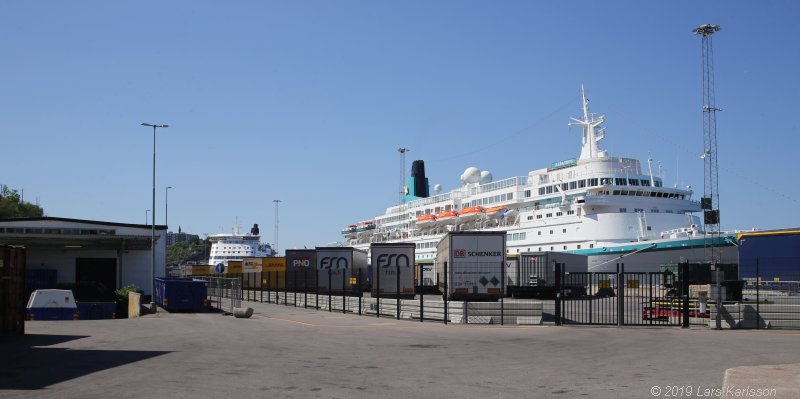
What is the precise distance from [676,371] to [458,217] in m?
70.2

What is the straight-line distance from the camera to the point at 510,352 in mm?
14297

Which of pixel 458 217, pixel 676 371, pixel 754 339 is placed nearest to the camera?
pixel 676 371

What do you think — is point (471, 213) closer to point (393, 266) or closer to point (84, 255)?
point (393, 266)

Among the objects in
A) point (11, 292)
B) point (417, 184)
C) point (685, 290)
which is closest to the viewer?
point (11, 292)

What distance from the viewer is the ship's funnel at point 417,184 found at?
345 feet

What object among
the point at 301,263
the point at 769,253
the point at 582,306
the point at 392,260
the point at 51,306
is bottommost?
the point at 51,306

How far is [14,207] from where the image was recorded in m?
87.9

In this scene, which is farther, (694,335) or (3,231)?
(3,231)

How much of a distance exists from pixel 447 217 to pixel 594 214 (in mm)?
21629

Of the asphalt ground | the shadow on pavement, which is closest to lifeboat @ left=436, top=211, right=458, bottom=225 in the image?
the asphalt ground

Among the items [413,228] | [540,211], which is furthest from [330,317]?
[413,228]

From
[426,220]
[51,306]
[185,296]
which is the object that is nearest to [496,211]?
[426,220]

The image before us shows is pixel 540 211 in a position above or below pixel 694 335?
above

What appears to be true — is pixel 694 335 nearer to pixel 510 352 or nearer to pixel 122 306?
pixel 510 352
